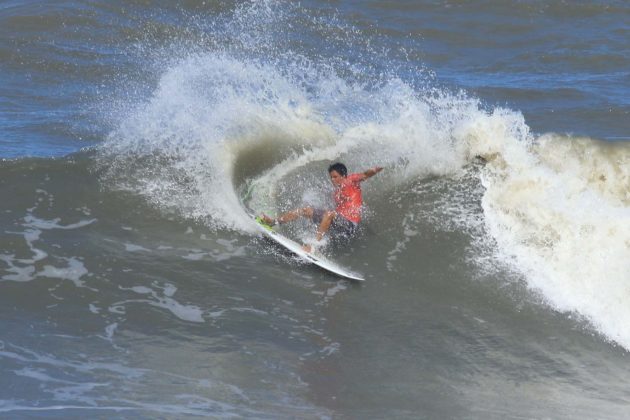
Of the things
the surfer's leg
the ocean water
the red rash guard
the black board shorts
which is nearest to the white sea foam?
the ocean water

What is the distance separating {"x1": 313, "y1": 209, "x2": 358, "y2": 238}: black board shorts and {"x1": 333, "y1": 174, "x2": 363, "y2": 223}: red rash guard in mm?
56

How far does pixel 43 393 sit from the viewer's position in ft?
20.4

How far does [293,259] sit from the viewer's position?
9250mm

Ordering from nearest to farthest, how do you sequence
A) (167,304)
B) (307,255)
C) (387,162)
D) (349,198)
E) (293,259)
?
1. (167,304)
2. (307,255)
3. (293,259)
4. (349,198)
5. (387,162)

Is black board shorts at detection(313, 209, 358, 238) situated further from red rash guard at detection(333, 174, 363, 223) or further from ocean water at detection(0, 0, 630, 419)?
ocean water at detection(0, 0, 630, 419)

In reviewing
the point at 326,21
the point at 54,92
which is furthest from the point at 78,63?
the point at 326,21

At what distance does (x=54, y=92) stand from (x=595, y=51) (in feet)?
38.3

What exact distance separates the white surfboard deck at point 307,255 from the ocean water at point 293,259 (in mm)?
116

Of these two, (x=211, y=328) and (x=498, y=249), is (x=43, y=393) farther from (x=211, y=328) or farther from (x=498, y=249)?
(x=498, y=249)

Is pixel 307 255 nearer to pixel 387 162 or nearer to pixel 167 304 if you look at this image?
pixel 167 304

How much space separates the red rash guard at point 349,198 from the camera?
9547 mm

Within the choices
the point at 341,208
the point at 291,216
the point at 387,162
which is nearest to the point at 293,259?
the point at 291,216

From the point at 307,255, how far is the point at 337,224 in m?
0.63

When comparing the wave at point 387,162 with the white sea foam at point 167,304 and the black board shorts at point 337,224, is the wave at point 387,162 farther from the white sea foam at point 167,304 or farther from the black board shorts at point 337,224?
the white sea foam at point 167,304
